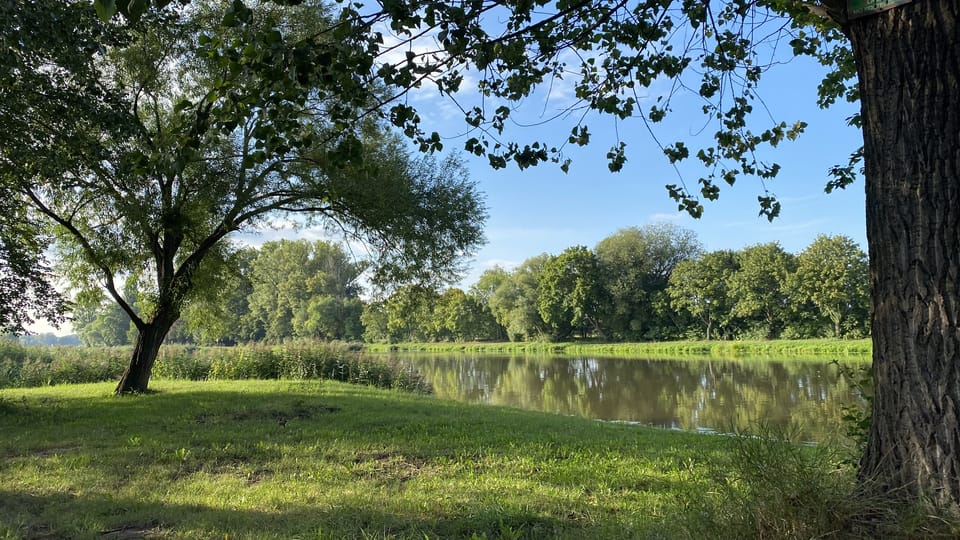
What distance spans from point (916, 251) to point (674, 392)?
1573 cm

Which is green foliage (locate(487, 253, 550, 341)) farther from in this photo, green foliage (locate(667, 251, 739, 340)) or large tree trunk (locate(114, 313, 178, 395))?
large tree trunk (locate(114, 313, 178, 395))

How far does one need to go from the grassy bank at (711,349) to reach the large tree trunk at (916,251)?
2128cm

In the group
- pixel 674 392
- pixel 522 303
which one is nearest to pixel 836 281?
pixel 522 303

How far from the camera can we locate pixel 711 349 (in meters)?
39.4

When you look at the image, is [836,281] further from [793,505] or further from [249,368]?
[793,505]

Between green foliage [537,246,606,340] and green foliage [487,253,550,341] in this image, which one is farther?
green foliage [487,253,550,341]

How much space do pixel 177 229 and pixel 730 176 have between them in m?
10.0

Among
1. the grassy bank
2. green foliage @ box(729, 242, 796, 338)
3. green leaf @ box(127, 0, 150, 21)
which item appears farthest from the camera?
green foliage @ box(729, 242, 796, 338)

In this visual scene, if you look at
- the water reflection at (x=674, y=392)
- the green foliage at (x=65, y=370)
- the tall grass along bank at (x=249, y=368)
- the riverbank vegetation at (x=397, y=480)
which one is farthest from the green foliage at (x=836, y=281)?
the green foliage at (x=65, y=370)

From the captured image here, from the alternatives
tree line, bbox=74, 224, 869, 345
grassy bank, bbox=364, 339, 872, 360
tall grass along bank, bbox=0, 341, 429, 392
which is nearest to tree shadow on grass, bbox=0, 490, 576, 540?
tall grass along bank, bbox=0, 341, 429, 392

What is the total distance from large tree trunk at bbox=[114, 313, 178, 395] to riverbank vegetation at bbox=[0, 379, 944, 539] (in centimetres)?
282

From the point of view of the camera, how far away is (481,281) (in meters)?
69.1

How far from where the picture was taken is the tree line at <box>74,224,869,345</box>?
A: 4075 cm

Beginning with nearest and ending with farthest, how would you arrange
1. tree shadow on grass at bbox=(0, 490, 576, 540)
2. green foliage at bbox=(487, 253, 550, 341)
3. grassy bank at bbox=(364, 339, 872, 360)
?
tree shadow on grass at bbox=(0, 490, 576, 540) < grassy bank at bbox=(364, 339, 872, 360) < green foliage at bbox=(487, 253, 550, 341)
